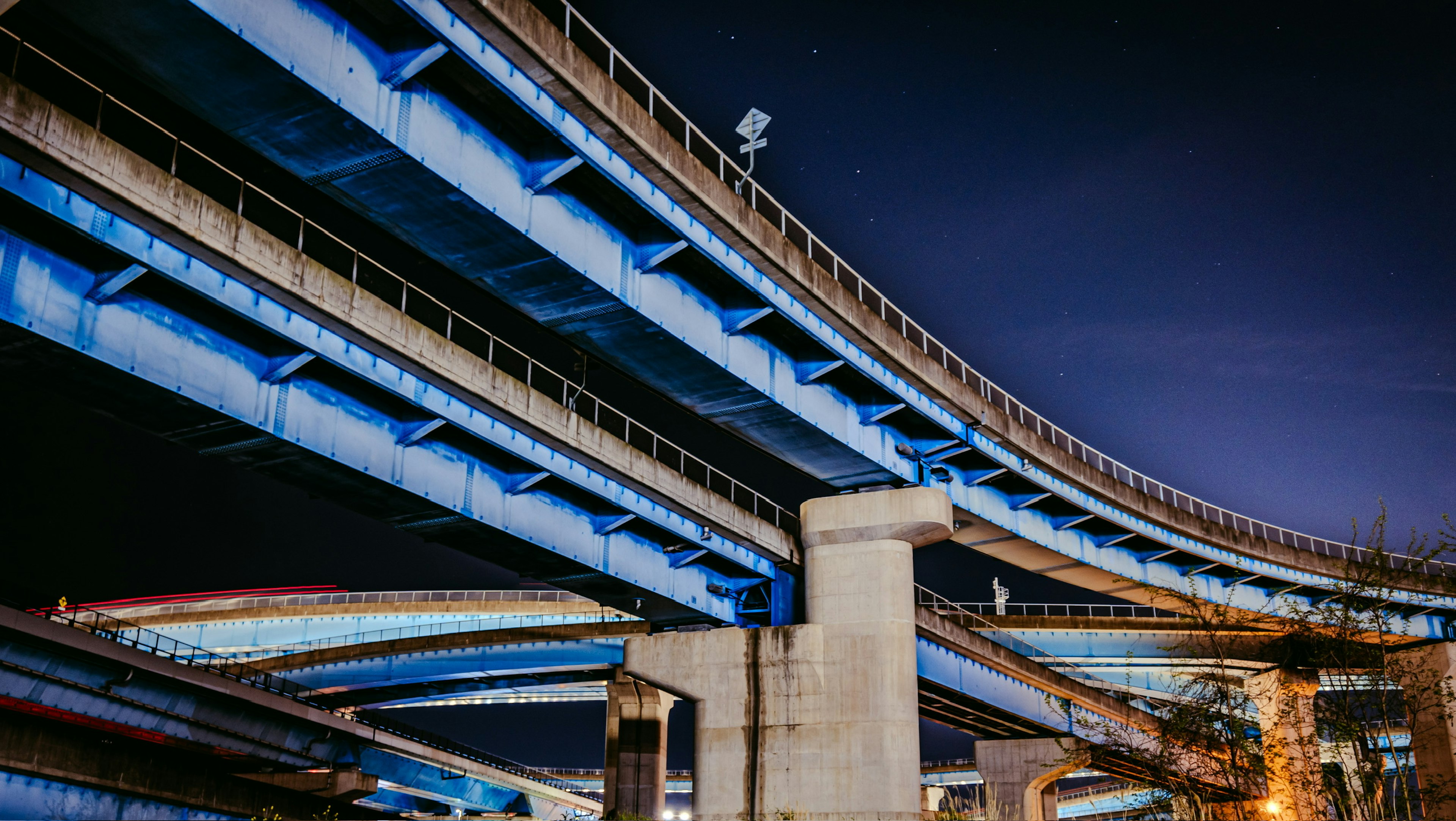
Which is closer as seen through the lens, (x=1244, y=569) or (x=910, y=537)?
(x=910, y=537)

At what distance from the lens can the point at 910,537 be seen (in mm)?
29484

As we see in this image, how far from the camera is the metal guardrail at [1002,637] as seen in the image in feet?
124

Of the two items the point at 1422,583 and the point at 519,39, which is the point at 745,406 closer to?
the point at 519,39

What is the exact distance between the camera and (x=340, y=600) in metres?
65.1

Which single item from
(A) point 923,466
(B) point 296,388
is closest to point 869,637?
(A) point 923,466

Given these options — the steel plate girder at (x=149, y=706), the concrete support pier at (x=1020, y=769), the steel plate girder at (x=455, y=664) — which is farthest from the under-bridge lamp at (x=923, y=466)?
the steel plate girder at (x=149, y=706)

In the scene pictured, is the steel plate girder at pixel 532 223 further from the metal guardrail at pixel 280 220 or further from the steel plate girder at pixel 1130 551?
the steel plate girder at pixel 1130 551

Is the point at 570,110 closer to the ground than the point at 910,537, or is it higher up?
higher up

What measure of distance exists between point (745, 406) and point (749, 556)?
5428 mm

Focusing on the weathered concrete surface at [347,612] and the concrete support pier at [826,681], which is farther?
the weathered concrete surface at [347,612]

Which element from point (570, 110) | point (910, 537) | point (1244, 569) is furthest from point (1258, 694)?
point (570, 110)

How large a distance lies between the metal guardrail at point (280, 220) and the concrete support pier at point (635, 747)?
1855 centimetres

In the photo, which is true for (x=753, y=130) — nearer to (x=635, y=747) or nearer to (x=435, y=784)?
(x=635, y=747)

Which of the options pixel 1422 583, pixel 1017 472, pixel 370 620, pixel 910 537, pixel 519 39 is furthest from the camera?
pixel 370 620
